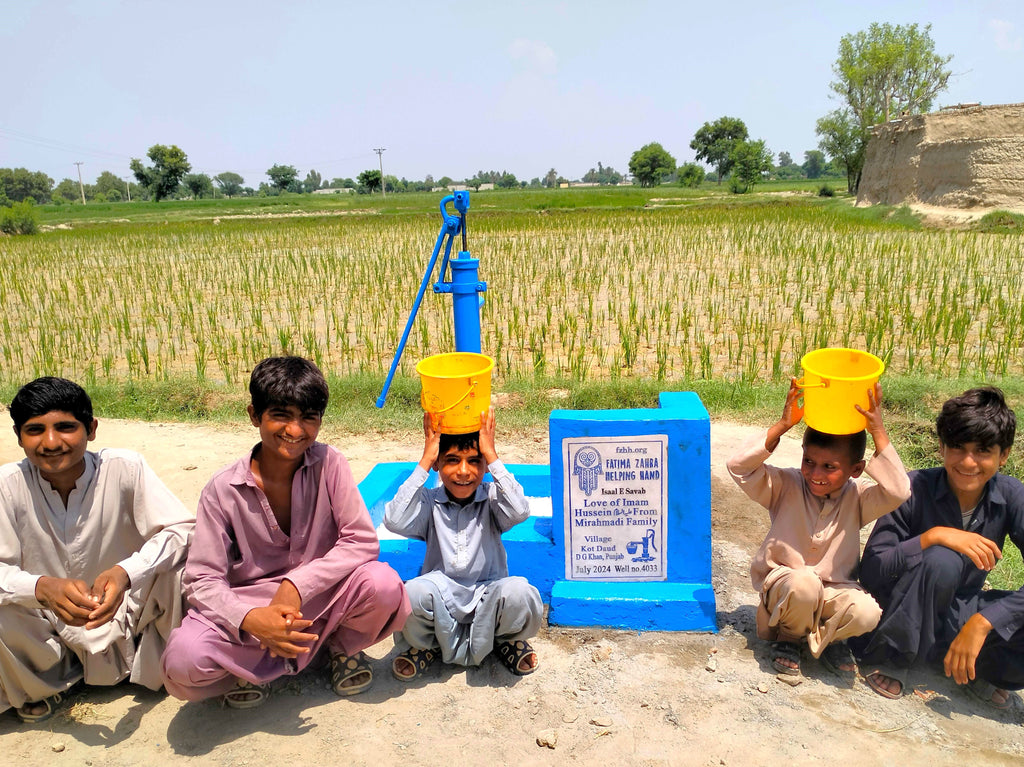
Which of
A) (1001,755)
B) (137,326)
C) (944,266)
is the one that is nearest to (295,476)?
(1001,755)

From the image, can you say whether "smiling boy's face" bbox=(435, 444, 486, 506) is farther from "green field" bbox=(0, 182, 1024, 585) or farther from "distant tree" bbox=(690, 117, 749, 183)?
"distant tree" bbox=(690, 117, 749, 183)

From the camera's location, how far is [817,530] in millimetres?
2637

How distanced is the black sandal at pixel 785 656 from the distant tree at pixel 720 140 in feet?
245

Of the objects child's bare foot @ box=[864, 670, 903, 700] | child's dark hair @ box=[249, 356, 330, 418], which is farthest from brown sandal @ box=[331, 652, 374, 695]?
child's bare foot @ box=[864, 670, 903, 700]

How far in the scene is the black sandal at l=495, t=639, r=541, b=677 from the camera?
2.61 m

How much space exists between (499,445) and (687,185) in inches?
2634

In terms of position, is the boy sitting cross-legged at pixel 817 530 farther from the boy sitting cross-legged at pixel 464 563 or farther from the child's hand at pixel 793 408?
the boy sitting cross-legged at pixel 464 563

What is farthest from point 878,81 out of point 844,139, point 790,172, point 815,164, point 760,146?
point 790,172

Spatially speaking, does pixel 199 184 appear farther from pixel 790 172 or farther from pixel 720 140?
pixel 790 172

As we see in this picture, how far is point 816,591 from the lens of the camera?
2.46m

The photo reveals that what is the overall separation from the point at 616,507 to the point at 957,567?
1143 mm

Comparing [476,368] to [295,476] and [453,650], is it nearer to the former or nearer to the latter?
[295,476]

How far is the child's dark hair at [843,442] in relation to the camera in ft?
8.13

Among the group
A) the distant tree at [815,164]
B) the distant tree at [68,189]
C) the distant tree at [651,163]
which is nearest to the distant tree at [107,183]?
the distant tree at [68,189]
